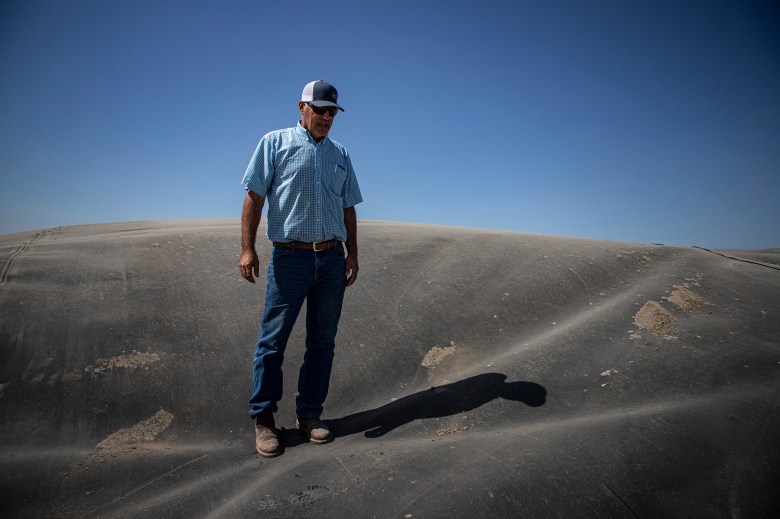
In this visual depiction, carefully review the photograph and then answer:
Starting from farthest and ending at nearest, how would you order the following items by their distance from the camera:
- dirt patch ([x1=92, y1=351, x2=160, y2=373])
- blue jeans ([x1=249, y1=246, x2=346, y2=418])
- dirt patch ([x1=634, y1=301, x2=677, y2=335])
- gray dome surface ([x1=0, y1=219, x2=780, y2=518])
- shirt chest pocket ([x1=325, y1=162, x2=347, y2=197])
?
dirt patch ([x1=634, y1=301, x2=677, y2=335]) → dirt patch ([x1=92, y1=351, x2=160, y2=373]) → shirt chest pocket ([x1=325, y1=162, x2=347, y2=197]) → blue jeans ([x1=249, y1=246, x2=346, y2=418]) → gray dome surface ([x1=0, y1=219, x2=780, y2=518])

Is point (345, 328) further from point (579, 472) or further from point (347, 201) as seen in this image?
point (579, 472)

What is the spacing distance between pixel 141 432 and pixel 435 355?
71.9 inches

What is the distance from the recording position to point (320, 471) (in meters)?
2.07

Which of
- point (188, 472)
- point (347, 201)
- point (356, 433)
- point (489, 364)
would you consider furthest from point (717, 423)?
point (188, 472)

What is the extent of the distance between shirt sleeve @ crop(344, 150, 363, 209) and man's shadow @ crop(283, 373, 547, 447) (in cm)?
123

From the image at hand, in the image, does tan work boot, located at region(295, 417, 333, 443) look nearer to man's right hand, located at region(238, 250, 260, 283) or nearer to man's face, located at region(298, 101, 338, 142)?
man's right hand, located at region(238, 250, 260, 283)

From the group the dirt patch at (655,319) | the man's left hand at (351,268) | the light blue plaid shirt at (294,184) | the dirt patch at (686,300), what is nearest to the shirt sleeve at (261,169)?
the light blue plaid shirt at (294,184)

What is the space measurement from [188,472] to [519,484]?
4.88 ft

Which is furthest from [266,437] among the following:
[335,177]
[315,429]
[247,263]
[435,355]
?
[335,177]

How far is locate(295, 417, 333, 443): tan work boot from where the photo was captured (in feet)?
7.92

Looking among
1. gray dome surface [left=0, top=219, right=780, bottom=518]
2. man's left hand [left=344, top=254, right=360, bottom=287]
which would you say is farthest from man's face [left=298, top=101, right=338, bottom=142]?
gray dome surface [left=0, top=219, right=780, bottom=518]

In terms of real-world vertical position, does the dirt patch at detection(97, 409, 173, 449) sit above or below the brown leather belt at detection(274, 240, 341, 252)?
below

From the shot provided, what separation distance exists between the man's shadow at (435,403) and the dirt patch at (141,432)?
67 cm

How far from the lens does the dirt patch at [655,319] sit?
314cm
